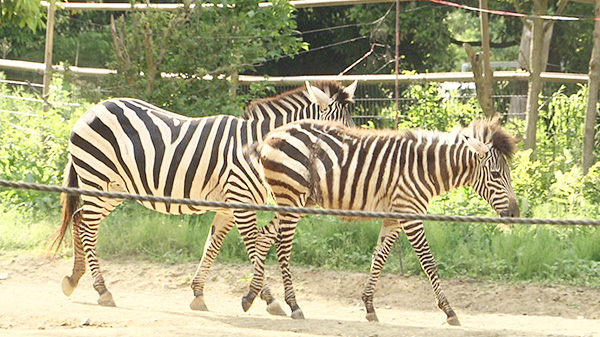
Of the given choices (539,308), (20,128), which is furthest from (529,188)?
(20,128)

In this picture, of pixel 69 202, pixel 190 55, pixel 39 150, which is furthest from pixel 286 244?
pixel 39 150

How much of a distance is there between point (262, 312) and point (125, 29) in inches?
162

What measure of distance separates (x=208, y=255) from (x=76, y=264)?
1142 millimetres

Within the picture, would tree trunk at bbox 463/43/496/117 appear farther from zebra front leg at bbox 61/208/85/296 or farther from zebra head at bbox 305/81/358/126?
zebra front leg at bbox 61/208/85/296

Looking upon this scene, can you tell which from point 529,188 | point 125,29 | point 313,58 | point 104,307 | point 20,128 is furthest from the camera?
point 313,58

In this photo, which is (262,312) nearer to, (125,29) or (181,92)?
(181,92)

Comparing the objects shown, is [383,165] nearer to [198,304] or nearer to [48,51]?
[198,304]

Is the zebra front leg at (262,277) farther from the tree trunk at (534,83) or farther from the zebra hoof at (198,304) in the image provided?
the tree trunk at (534,83)

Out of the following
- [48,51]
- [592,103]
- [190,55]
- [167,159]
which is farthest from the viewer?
[48,51]

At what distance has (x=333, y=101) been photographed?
26.4ft

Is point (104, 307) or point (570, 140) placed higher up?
point (570, 140)

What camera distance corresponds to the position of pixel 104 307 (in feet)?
23.8

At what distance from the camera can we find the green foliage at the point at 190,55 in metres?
9.86

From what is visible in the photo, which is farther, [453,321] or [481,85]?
[481,85]
